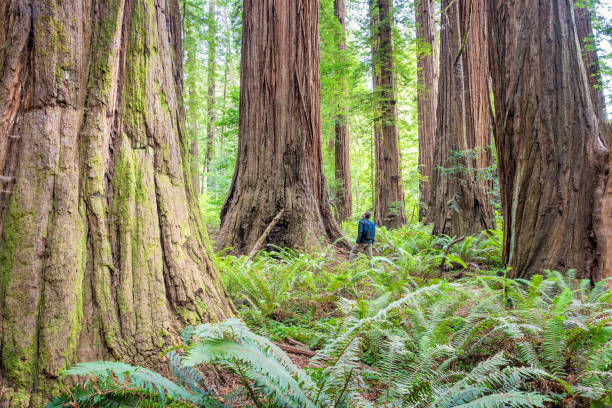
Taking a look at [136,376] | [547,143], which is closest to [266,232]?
[547,143]

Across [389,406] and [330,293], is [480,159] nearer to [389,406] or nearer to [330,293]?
[330,293]

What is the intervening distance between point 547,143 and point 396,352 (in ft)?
9.19

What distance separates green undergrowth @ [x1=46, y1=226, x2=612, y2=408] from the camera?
153 cm

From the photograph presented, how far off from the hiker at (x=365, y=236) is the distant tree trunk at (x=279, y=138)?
33 cm

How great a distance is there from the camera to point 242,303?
3729mm

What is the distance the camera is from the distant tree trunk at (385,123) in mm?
10242

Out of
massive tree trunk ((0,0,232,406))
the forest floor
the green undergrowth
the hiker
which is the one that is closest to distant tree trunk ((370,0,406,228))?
the hiker

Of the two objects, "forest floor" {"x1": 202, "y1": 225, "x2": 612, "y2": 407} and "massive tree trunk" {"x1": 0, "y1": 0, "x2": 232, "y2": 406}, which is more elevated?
"massive tree trunk" {"x1": 0, "y1": 0, "x2": 232, "y2": 406}

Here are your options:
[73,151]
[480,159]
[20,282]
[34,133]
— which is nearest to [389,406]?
[20,282]

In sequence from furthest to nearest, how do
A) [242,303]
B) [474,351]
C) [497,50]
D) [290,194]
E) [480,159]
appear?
[480,159]
[290,194]
[497,50]
[242,303]
[474,351]

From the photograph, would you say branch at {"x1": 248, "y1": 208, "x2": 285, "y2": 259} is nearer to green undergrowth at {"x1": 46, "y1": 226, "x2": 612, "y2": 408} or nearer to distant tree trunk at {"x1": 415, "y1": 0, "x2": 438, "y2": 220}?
green undergrowth at {"x1": 46, "y1": 226, "x2": 612, "y2": 408}

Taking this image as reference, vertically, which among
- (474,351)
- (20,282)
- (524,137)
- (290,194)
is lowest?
(474,351)

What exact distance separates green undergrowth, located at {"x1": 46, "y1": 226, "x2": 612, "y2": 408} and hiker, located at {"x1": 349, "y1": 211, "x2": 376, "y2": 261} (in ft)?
6.57

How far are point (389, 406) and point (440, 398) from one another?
0.83 feet
